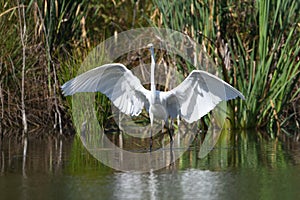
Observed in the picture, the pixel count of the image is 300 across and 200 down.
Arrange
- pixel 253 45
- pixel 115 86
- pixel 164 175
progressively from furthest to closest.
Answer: pixel 253 45 → pixel 115 86 → pixel 164 175

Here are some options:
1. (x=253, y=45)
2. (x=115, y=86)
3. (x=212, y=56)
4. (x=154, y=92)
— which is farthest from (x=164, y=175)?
(x=253, y=45)

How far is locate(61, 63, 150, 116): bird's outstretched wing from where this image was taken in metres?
8.38

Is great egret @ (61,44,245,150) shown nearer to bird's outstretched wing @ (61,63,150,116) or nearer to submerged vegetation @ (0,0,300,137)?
bird's outstretched wing @ (61,63,150,116)

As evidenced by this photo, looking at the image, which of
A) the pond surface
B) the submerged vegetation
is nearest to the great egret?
the pond surface

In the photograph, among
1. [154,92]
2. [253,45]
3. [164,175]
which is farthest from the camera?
[253,45]

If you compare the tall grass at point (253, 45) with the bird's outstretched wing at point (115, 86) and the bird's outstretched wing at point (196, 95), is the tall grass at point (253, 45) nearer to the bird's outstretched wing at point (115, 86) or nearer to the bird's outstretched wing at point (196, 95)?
the bird's outstretched wing at point (196, 95)

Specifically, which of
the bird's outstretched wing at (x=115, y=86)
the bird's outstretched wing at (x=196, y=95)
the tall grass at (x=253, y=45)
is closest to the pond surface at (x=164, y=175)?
the bird's outstretched wing at (x=196, y=95)

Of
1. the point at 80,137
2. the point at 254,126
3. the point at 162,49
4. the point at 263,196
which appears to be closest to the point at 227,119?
the point at 254,126

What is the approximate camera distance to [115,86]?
8945 mm

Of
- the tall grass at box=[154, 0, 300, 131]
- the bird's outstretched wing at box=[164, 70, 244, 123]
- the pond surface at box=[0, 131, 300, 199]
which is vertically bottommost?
the pond surface at box=[0, 131, 300, 199]

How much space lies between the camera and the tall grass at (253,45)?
991 centimetres

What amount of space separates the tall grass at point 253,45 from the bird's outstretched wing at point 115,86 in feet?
4.22

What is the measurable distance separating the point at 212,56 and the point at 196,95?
1255 mm

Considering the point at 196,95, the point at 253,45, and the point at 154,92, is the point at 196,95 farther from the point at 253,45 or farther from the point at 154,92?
the point at 253,45
